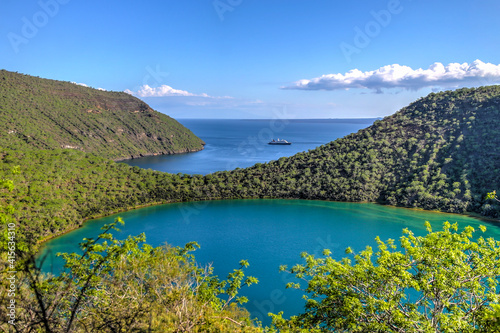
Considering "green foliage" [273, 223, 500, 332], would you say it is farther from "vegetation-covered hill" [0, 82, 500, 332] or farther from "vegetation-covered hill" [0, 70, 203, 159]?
"vegetation-covered hill" [0, 70, 203, 159]

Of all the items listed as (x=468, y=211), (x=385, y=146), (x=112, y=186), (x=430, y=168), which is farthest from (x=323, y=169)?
(x=112, y=186)

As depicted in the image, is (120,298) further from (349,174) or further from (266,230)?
(349,174)

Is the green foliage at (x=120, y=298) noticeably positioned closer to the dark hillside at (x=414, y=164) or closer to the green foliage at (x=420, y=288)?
the green foliage at (x=420, y=288)

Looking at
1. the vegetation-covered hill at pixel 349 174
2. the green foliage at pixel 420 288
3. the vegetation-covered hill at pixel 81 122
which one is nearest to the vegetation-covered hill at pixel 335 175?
the vegetation-covered hill at pixel 349 174

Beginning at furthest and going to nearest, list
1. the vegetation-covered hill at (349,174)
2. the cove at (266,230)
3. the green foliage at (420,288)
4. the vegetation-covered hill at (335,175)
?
the vegetation-covered hill at (349,174) → the vegetation-covered hill at (335,175) → the cove at (266,230) → the green foliage at (420,288)

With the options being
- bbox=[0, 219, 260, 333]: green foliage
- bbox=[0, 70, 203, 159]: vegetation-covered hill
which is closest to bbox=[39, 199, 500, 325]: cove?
bbox=[0, 219, 260, 333]: green foliage

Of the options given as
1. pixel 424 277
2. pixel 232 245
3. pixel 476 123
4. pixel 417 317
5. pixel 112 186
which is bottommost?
pixel 232 245

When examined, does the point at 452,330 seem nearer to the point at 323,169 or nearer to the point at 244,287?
the point at 244,287
